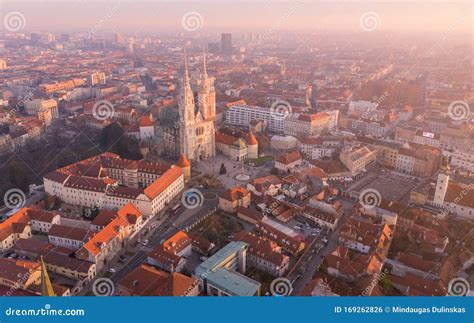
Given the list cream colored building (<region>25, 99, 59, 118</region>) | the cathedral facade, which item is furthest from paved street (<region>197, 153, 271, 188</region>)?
cream colored building (<region>25, 99, 59, 118</region>)


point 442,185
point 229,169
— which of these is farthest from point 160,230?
point 442,185

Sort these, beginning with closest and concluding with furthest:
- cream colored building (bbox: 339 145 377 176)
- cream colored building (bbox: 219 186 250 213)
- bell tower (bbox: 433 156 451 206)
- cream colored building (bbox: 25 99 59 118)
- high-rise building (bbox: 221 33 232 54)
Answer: bell tower (bbox: 433 156 451 206) → cream colored building (bbox: 219 186 250 213) → cream colored building (bbox: 339 145 377 176) → cream colored building (bbox: 25 99 59 118) → high-rise building (bbox: 221 33 232 54)

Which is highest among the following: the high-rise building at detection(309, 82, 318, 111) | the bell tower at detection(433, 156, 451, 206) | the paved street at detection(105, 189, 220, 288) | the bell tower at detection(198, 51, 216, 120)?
the bell tower at detection(198, 51, 216, 120)

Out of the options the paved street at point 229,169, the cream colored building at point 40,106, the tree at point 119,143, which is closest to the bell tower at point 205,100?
the paved street at point 229,169

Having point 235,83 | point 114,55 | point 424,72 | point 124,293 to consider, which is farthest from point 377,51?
point 124,293

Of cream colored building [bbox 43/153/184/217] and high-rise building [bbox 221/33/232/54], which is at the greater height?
high-rise building [bbox 221/33/232/54]

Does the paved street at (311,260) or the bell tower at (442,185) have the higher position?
the bell tower at (442,185)

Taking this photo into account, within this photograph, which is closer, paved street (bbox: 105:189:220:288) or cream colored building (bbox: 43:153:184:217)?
paved street (bbox: 105:189:220:288)

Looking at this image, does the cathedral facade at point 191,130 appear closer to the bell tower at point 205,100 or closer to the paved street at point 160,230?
the bell tower at point 205,100

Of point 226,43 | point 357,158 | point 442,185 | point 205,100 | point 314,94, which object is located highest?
point 226,43

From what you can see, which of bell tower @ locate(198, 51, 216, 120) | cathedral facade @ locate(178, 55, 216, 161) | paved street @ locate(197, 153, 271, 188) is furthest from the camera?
bell tower @ locate(198, 51, 216, 120)

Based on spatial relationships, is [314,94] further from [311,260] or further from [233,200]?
[311,260]

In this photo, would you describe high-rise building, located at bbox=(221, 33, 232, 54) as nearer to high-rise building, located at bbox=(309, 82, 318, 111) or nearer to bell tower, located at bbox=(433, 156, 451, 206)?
high-rise building, located at bbox=(309, 82, 318, 111)
